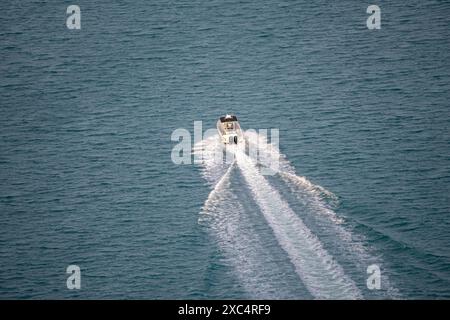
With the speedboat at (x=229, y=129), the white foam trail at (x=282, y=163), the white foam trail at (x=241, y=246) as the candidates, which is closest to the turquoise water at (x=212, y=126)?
the white foam trail at (x=241, y=246)

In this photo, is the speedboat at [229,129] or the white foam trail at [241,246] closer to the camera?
the white foam trail at [241,246]

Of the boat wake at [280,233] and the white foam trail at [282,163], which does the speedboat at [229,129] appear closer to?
the boat wake at [280,233]

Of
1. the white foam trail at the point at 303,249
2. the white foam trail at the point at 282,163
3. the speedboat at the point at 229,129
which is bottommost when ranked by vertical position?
the white foam trail at the point at 303,249

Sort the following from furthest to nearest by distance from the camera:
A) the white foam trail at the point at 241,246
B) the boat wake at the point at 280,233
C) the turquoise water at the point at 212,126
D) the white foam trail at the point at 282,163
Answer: the white foam trail at the point at 282,163
the turquoise water at the point at 212,126
the white foam trail at the point at 241,246
the boat wake at the point at 280,233

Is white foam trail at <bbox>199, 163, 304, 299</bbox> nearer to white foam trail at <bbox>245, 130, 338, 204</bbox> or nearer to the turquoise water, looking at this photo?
the turquoise water

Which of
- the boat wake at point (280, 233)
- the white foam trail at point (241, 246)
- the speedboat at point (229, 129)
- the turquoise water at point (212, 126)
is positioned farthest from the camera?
the speedboat at point (229, 129)

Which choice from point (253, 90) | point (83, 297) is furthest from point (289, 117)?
point (83, 297)

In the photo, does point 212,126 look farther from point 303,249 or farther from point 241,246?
point 303,249
